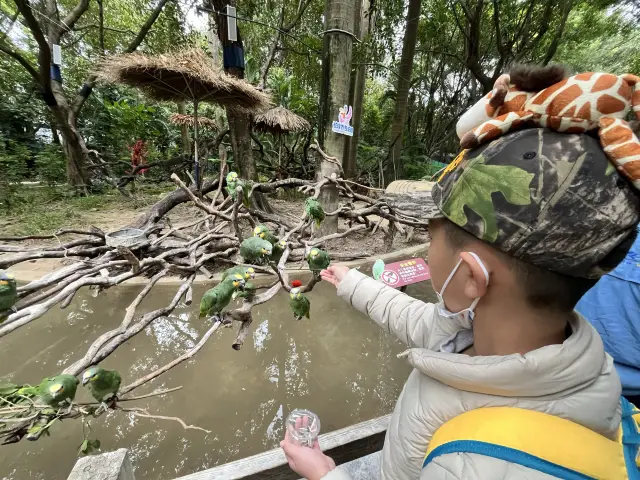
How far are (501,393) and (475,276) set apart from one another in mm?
218

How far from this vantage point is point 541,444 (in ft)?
1.58

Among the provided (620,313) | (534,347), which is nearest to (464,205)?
(534,347)

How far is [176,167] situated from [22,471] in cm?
727

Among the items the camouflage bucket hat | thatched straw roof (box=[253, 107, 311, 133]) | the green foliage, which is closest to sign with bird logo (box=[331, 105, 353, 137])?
the camouflage bucket hat

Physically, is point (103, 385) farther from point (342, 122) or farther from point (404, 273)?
point (342, 122)

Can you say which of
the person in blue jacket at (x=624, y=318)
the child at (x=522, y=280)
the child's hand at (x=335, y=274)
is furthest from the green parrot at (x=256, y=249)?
the person in blue jacket at (x=624, y=318)

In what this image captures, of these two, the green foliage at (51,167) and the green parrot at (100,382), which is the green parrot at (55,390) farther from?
the green foliage at (51,167)

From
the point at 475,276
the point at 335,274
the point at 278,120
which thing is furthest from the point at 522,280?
the point at 278,120

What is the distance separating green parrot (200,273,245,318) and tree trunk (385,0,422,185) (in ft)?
21.3

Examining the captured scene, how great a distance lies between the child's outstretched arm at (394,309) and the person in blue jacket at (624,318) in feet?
1.75

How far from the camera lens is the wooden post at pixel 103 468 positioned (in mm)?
965

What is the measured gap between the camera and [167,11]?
653 cm

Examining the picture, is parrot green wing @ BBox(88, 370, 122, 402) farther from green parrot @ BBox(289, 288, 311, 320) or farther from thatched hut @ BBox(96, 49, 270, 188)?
thatched hut @ BBox(96, 49, 270, 188)

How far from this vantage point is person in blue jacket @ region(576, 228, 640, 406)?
3.09 feet
